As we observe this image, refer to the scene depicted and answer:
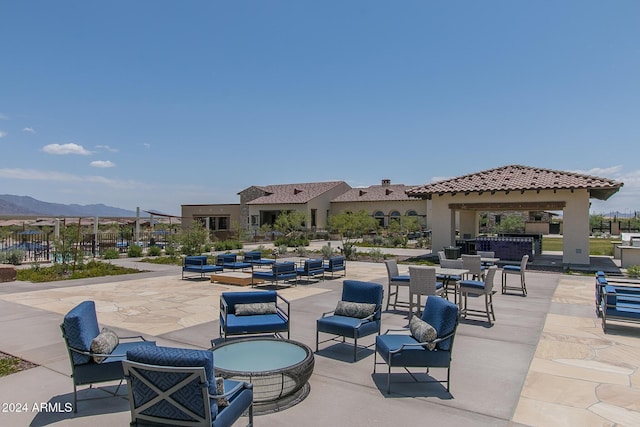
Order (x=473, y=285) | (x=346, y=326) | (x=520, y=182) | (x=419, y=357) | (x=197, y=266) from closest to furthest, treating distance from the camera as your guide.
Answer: (x=419, y=357), (x=346, y=326), (x=473, y=285), (x=197, y=266), (x=520, y=182)

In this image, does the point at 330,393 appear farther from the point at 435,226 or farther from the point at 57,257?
the point at 435,226

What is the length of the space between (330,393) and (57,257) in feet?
48.3

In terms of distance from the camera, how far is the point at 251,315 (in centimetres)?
639

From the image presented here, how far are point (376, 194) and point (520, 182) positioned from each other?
92.5 ft

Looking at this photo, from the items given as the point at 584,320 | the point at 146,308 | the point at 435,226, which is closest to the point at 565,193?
the point at 435,226

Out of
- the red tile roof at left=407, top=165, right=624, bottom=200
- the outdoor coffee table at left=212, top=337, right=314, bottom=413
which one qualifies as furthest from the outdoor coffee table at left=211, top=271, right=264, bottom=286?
the red tile roof at left=407, top=165, right=624, bottom=200

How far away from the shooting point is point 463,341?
667 centimetres

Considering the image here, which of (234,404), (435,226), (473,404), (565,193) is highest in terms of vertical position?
(565,193)

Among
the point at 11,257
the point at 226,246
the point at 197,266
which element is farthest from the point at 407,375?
the point at 226,246

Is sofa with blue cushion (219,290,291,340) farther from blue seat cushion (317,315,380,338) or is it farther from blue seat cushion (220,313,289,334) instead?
blue seat cushion (317,315,380,338)

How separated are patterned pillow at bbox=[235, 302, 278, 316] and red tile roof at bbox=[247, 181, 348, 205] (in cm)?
3804

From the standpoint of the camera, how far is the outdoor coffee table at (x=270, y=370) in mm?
4219

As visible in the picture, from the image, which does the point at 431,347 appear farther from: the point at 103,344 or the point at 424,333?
the point at 103,344

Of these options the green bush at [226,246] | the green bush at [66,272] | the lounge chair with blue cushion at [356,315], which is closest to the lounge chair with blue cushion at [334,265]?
the lounge chair with blue cushion at [356,315]
